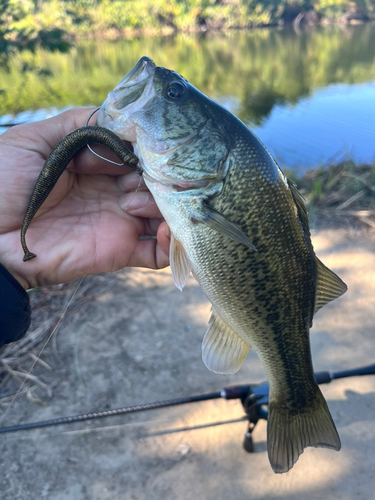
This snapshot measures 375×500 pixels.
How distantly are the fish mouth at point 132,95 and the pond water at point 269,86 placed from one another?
5.11 metres

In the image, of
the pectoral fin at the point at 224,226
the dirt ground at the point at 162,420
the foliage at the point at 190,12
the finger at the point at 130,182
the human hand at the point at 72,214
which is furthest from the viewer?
the foliage at the point at 190,12

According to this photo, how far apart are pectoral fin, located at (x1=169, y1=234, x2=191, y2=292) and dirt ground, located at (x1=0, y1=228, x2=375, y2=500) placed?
1.75 m

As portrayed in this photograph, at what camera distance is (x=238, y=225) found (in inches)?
62.0

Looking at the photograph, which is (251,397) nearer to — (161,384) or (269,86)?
(161,384)

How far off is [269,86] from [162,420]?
16968mm

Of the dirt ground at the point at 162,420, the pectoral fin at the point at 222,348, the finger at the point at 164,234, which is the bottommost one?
the dirt ground at the point at 162,420

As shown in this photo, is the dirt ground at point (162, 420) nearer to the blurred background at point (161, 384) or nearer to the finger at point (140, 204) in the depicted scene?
the blurred background at point (161, 384)

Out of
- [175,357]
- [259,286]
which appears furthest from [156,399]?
[259,286]

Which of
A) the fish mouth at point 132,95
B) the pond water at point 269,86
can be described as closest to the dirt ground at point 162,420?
the fish mouth at point 132,95

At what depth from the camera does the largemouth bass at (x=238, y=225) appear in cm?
159

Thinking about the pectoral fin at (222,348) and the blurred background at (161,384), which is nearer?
the pectoral fin at (222,348)

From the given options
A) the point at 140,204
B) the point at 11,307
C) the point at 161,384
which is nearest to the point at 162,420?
the point at 161,384

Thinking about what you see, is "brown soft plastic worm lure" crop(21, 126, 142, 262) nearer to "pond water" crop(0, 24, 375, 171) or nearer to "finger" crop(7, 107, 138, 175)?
"finger" crop(7, 107, 138, 175)

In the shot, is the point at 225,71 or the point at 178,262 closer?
the point at 178,262
